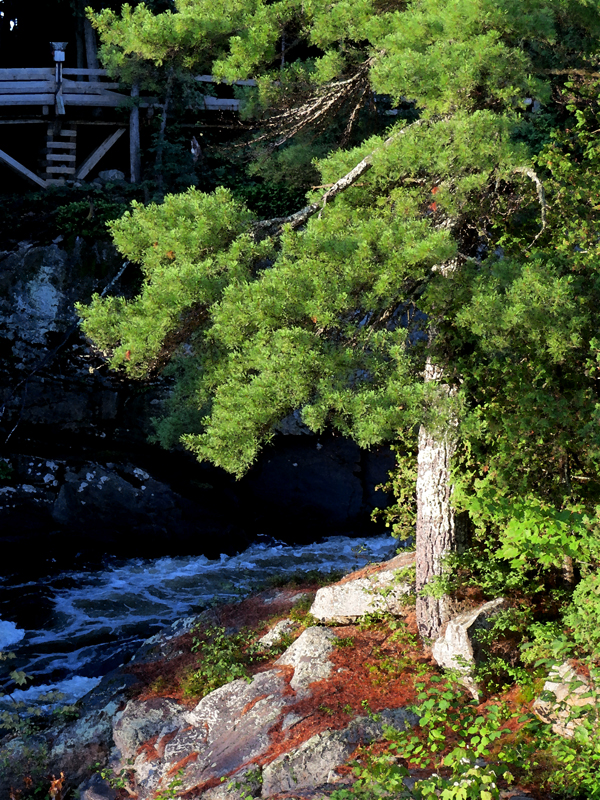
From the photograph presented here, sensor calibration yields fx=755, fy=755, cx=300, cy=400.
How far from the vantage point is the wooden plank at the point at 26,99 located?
16219 millimetres

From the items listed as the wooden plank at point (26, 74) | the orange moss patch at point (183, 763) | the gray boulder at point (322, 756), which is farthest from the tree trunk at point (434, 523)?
the wooden plank at point (26, 74)

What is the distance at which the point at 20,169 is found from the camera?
54.0 feet

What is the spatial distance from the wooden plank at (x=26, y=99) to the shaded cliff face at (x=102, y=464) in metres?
3.92

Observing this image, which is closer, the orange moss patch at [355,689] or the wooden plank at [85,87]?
the orange moss patch at [355,689]

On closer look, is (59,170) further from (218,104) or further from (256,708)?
(256,708)

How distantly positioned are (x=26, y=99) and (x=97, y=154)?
184 centimetres

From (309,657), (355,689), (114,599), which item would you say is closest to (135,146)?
(114,599)

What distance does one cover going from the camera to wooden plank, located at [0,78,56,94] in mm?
16359

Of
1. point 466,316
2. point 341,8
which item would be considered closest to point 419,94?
point 341,8

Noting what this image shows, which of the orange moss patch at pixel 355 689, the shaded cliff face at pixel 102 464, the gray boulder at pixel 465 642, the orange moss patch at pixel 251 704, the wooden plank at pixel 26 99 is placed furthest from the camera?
the wooden plank at pixel 26 99

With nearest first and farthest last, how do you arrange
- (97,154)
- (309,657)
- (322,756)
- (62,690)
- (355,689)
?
(322,756) → (355,689) → (309,657) → (62,690) → (97,154)

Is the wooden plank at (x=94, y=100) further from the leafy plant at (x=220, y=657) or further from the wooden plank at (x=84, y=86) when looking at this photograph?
the leafy plant at (x=220, y=657)

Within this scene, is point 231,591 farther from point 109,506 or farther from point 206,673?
point 206,673

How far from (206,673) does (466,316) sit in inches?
172
